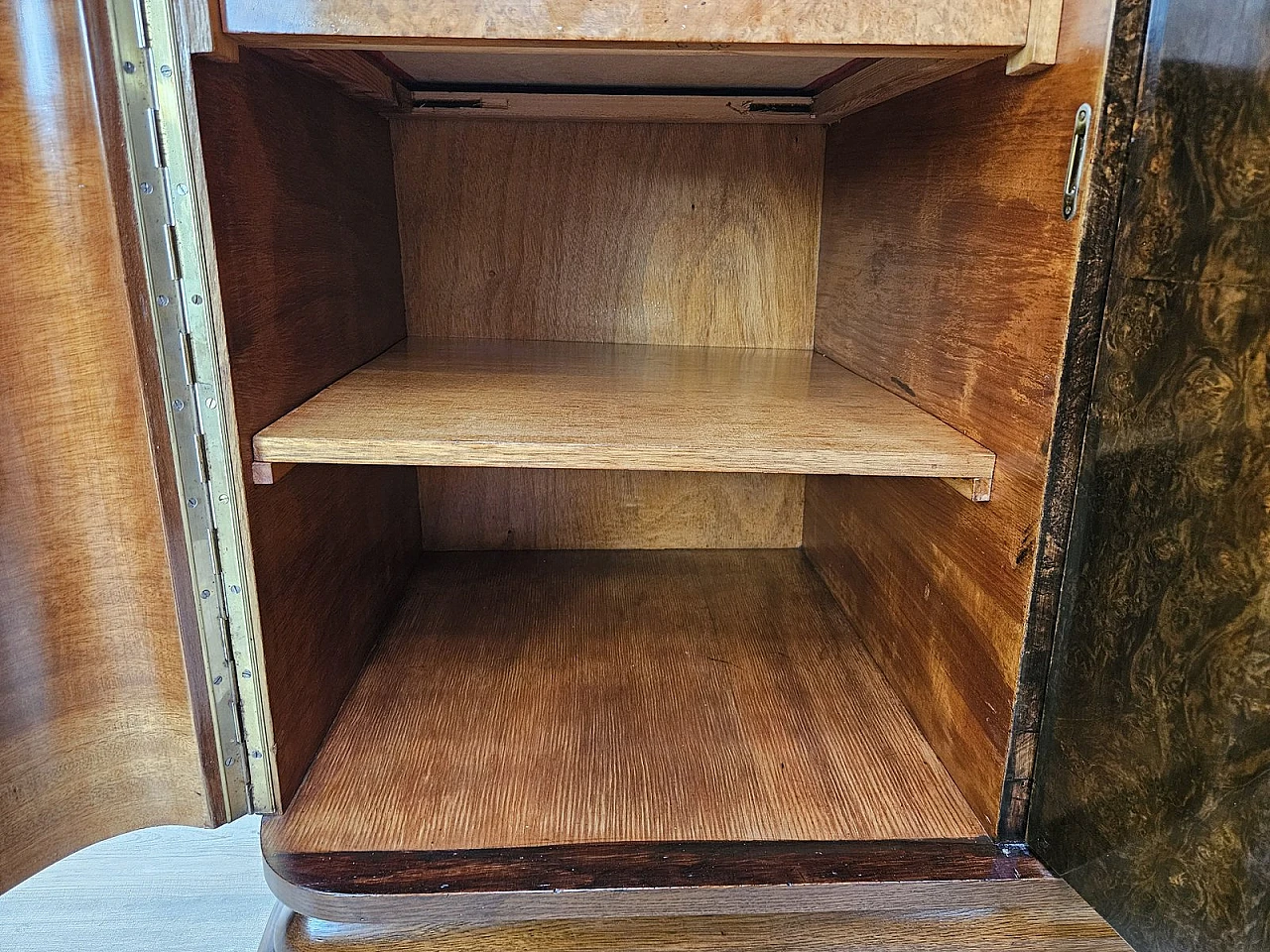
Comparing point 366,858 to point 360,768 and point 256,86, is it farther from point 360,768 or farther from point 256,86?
point 256,86

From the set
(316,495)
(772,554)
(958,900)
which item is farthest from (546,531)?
(958,900)

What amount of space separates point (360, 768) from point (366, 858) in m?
0.12

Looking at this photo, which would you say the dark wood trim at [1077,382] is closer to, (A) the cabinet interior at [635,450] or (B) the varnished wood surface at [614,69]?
(A) the cabinet interior at [635,450]

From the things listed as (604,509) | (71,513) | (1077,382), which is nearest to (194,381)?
(71,513)

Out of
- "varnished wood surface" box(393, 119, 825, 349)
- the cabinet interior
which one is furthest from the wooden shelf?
"varnished wood surface" box(393, 119, 825, 349)

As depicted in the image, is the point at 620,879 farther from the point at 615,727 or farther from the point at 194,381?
the point at 194,381

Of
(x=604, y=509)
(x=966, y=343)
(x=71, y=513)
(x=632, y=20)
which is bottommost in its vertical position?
(x=604, y=509)

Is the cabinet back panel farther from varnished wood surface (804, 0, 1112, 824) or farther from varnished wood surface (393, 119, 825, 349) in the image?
varnished wood surface (804, 0, 1112, 824)

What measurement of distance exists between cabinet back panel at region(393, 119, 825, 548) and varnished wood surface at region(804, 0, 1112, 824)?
16 cm

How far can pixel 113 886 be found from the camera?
3.47 ft

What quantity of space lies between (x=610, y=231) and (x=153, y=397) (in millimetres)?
697

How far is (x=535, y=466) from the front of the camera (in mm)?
640

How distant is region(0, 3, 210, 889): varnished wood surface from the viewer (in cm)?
53

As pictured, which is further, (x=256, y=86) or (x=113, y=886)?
(x=113, y=886)
